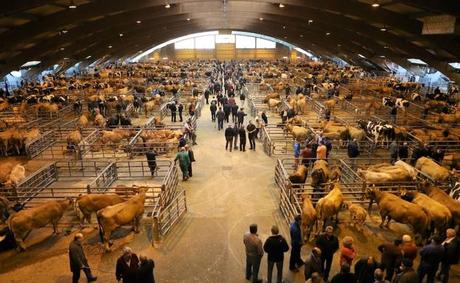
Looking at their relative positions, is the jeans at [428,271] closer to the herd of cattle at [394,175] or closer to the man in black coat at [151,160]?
the herd of cattle at [394,175]

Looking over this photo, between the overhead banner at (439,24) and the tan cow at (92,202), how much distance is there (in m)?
17.2

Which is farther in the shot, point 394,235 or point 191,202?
point 191,202

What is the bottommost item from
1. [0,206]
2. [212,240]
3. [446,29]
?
[212,240]

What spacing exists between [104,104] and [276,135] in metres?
12.1

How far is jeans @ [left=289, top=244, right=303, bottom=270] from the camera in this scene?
28.4ft

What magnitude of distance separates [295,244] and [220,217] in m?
3.31

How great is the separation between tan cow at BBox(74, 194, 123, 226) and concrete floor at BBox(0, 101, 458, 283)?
525 mm

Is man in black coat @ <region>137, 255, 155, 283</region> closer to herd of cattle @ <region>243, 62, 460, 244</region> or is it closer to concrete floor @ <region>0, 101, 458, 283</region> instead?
concrete floor @ <region>0, 101, 458, 283</region>

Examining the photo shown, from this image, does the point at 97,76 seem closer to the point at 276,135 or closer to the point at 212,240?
the point at 276,135

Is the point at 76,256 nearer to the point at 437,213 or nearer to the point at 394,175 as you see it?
the point at 437,213

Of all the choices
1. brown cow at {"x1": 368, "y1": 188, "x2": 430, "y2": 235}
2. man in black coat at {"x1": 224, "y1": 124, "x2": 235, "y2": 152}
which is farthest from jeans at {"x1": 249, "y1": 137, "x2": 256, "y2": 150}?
brown cow at {"x1": 368, "y1": 188, "x2": 430, "y2": 235}

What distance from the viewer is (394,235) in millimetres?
10297

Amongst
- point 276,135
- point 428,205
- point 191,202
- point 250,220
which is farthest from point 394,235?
point 276,135

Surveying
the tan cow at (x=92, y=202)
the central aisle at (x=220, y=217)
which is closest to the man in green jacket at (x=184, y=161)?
the central aisle at (x=220, y=217)
